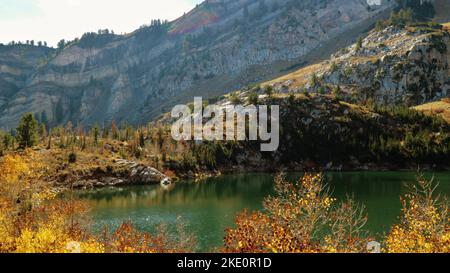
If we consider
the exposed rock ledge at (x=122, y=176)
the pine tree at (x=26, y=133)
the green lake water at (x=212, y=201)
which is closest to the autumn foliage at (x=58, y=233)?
the green lake water at (x=212, y=201)

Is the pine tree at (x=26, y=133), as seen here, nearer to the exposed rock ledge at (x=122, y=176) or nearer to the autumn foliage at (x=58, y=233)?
the exposed rock ledge at (x=122, y=176)

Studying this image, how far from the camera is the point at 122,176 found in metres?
166

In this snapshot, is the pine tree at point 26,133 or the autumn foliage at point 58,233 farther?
the pine tree at point 26,133

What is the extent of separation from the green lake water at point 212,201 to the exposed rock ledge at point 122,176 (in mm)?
9573

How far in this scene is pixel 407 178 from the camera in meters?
162

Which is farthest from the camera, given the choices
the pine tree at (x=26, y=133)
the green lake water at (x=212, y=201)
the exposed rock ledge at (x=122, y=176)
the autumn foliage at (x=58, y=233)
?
the pine tree at (x=26, y=133)

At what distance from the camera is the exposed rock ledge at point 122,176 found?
157m

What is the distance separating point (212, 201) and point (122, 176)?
196 feet

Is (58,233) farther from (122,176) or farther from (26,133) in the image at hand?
(26,133)

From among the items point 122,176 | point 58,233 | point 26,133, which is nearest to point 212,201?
point 122,176

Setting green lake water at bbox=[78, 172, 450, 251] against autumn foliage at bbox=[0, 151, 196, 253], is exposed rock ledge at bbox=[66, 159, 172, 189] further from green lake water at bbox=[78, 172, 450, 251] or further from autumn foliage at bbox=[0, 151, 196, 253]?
autumn foliage at bbox=[0, 151, 196, 253]
